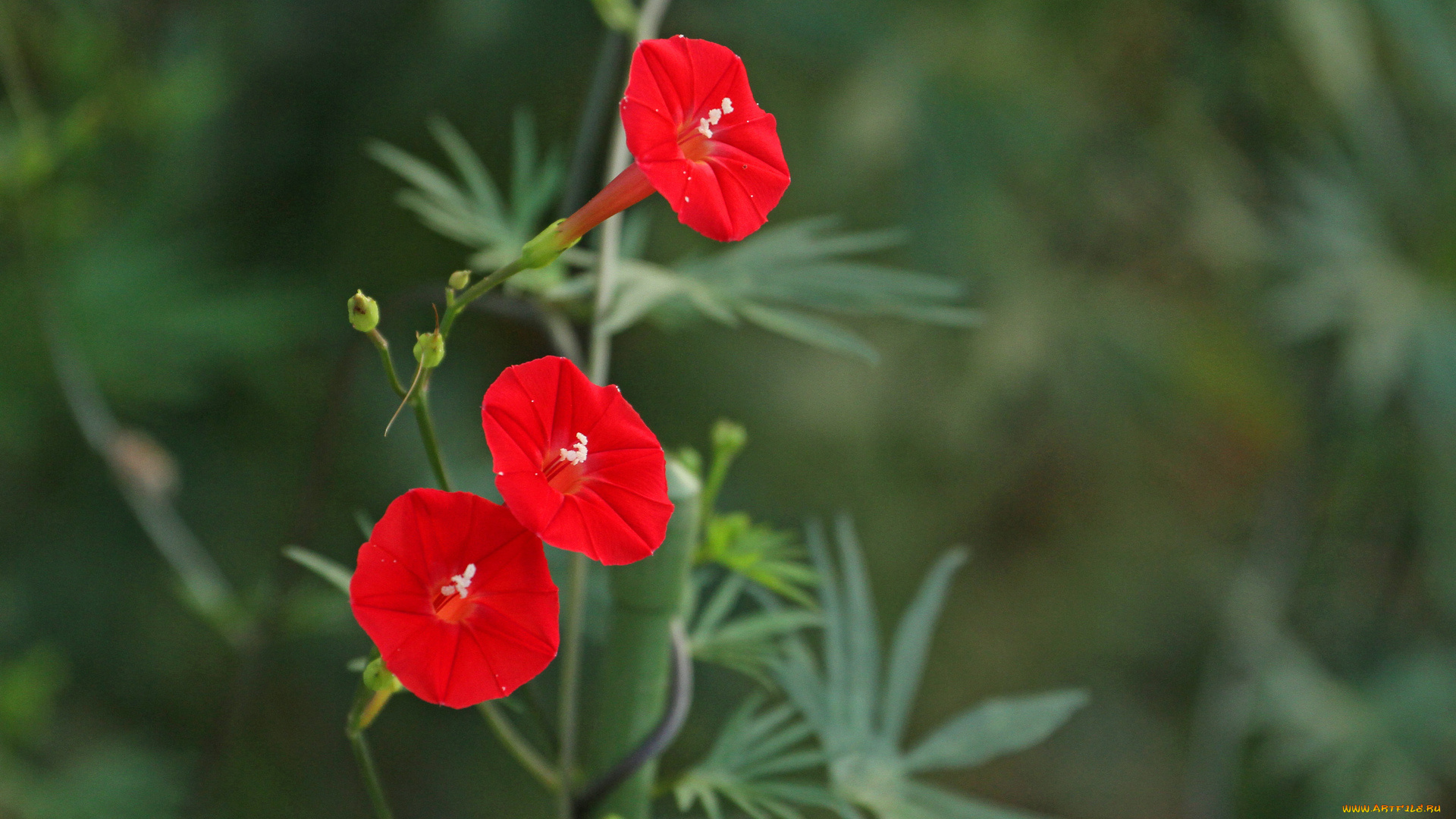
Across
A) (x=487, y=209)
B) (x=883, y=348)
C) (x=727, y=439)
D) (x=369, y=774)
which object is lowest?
(x=369, y=774)

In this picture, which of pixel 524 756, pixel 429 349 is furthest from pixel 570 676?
pixel 429 349

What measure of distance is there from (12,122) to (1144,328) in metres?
1.06

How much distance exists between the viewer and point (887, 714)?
43cm

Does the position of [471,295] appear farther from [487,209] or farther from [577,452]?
[487,209]

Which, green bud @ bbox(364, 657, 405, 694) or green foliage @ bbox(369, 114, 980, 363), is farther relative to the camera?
green foliage @ bbox(369, 114, 980, 363)

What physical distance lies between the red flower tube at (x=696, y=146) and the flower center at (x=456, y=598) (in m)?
0.07

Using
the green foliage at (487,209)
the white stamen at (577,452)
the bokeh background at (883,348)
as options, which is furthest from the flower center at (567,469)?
the bokeh background at (883,348)

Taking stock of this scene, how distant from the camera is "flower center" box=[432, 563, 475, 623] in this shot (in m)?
Result: 0.21

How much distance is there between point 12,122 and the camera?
33.8 inches

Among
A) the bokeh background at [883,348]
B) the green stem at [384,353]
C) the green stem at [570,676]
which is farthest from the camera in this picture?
the bokeh background at [883,348]

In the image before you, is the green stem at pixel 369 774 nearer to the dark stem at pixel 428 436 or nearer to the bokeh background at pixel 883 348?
the dark stem at pixel 428 436

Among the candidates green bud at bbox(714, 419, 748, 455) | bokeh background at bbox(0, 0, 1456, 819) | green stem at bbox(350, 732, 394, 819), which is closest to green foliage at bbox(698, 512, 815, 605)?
green bud at bbox(714, 419, 748, 455)

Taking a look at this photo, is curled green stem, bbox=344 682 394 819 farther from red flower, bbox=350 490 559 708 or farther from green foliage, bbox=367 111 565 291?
green foliage, bbox=367 111 565 291

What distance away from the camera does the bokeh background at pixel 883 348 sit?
2.91 ft
